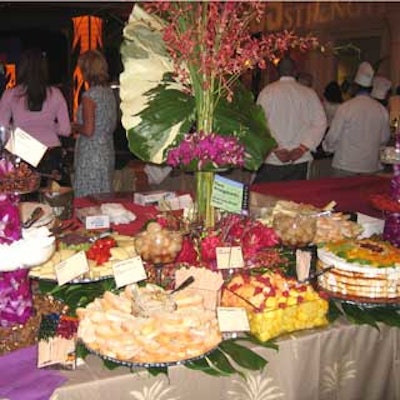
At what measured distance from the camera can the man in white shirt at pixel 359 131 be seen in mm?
3906

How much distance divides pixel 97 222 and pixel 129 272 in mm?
707

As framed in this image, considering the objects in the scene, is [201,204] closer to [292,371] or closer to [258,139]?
[258,139]

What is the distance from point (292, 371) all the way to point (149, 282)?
1.36 feet

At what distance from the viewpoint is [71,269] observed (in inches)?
57.4

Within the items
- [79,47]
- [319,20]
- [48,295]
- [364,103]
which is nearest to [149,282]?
[48,295]

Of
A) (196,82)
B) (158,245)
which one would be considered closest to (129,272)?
(158,245)

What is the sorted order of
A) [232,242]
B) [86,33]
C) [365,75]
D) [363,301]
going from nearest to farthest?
[363,301] → [232,242] → [365,75] → [86,33]

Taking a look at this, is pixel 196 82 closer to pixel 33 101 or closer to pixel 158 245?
pixel 158 245

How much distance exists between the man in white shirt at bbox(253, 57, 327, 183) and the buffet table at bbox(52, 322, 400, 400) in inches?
83.2

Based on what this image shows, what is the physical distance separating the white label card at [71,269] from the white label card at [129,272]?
9 centimetres

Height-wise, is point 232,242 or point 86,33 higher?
point 86,33

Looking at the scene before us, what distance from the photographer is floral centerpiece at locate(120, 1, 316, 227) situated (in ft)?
4.93

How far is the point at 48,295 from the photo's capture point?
1.52 metres

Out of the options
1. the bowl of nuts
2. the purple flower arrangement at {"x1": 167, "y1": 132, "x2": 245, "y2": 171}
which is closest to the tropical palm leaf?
the purple flower arrangement at {"x1": 167, "y1": 132, "x2": 245, "y2": 171}
